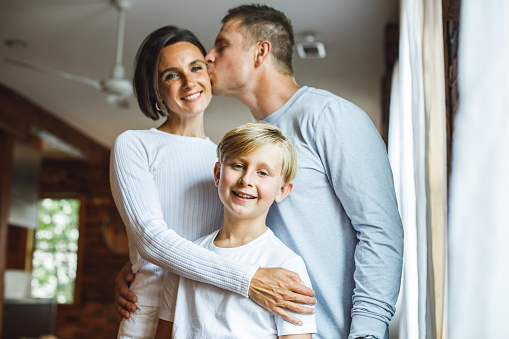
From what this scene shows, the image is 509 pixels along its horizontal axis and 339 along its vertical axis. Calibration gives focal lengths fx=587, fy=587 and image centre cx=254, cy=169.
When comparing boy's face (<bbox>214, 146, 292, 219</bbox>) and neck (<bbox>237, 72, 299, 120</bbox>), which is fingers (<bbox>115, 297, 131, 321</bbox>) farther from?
neck (<bbox>237, 72, 299, 120</bbox>)

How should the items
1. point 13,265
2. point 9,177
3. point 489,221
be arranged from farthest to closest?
1. point 13,265
2. point 9,177
3. point 489,221

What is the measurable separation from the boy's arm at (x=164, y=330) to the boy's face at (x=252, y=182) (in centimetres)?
32

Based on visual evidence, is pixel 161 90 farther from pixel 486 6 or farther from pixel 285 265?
pixel 486 6

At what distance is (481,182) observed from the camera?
3.62 ft

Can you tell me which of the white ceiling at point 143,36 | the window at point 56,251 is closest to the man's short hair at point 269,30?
the white ceiling at point 143,36

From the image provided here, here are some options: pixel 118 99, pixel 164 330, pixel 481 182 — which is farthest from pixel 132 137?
pixel 118 99

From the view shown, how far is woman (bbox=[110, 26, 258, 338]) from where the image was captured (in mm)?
1409

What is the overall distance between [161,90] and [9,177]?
523cm

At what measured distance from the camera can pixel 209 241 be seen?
151 cm

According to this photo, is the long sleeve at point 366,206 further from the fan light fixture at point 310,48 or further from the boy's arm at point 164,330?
the fan light fixture at point 310,48

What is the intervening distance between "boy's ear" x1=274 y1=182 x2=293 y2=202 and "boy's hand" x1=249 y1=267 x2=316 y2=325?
0.20 metres

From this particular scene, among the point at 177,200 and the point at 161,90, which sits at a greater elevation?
the point at 161,90

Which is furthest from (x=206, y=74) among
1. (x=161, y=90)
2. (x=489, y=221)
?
(x=489, y=221)

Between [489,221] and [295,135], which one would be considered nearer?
[489,221]
